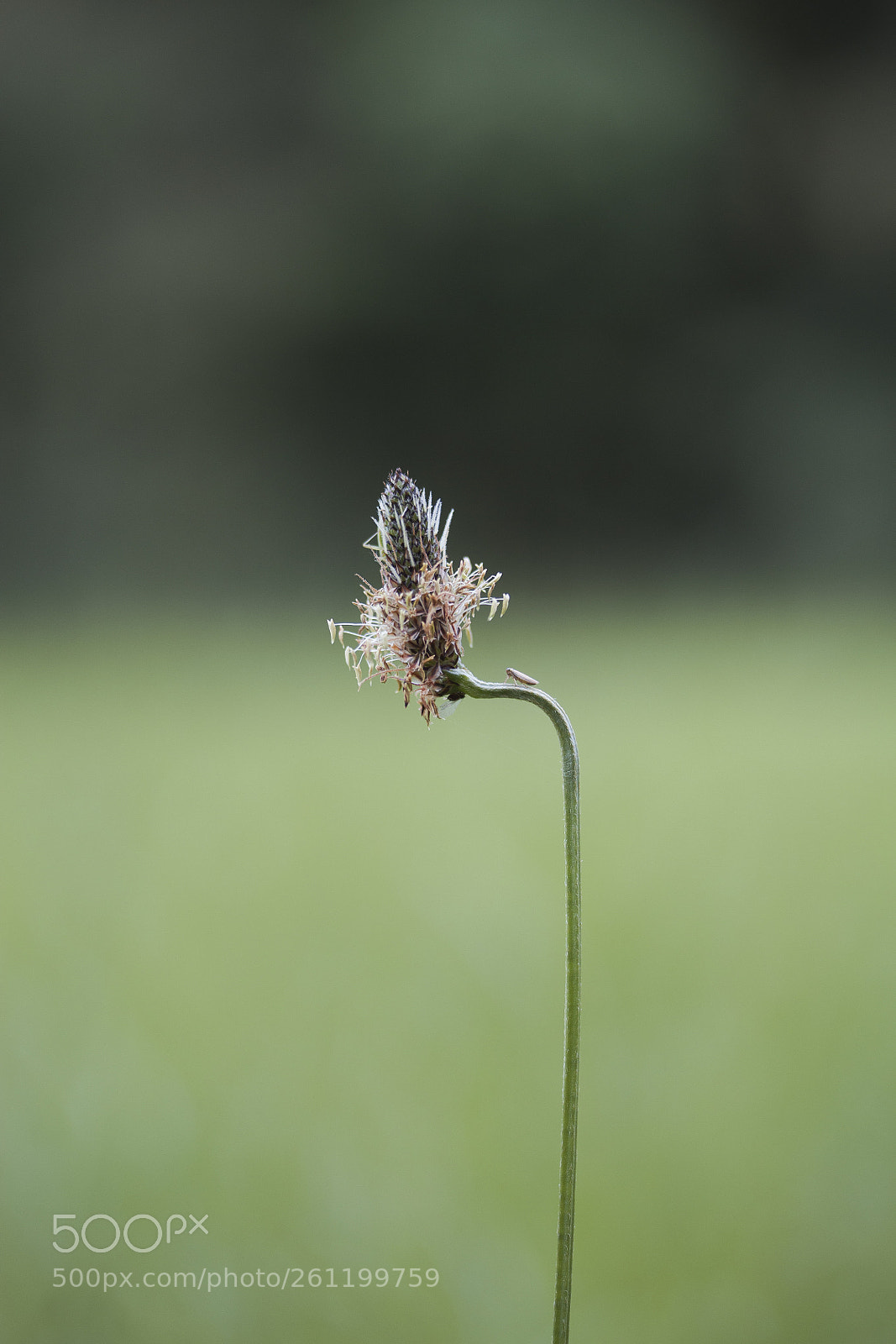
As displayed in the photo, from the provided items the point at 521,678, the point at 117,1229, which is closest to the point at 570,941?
the point at 521,678

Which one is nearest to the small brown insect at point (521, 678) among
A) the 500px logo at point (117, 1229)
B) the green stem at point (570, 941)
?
the green stem at point (570, 941)

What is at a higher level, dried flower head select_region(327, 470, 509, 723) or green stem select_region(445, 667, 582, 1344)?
dried flower head select_region(327, 470, 509, 723)

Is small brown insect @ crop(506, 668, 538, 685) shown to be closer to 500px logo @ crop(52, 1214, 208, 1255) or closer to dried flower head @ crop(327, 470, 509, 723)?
dried flower head @ crop(327, 470, 509, 723)

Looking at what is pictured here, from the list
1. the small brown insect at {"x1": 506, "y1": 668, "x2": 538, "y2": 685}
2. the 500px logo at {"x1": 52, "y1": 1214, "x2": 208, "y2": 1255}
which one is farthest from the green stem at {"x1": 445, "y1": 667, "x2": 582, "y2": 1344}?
the 500px logo at {"x1": 52, "y1": 1214, "x2": 208, "y2": 1255}

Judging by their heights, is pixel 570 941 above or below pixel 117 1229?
above

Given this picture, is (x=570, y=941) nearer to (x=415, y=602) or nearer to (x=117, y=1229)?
(x=415, y=602)

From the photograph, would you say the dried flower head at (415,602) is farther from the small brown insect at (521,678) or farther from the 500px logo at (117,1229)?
the 500px logo at (117,1229)
